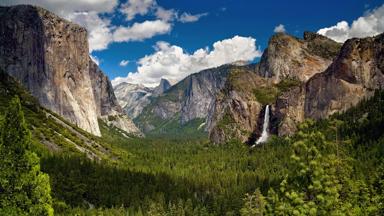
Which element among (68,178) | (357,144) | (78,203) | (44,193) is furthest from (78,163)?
(44,193)

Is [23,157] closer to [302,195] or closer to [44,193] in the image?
[44,193]

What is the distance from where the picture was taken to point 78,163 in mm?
Result: 164125

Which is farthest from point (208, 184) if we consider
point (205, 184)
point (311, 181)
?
point (311, 181)

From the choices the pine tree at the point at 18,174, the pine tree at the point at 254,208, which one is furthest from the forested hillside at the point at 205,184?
the pine tree at the point at 18,174

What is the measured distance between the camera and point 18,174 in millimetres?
29703

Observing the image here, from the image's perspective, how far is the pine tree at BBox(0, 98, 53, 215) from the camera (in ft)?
96.7

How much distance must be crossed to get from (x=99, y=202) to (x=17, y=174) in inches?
4593

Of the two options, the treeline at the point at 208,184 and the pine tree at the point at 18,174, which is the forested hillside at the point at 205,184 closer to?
the treeline at the point at 208,184

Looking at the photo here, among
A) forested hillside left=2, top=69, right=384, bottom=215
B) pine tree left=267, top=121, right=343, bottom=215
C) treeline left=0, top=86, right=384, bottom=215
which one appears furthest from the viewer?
forested hillside left=2, top=69, right=384, bottom=215

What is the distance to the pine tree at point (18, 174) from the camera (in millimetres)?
29469

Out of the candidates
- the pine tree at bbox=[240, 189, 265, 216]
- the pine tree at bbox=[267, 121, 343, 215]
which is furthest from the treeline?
the pine tree at bbox=[240, 189, 265, 216]

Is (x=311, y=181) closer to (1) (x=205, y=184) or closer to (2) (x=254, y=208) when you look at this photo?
(2) (x=254, y=208)

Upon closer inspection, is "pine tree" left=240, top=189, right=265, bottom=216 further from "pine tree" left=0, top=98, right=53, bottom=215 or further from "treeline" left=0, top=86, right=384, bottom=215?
"pine tree" left=0, top=98, right=53, bottom=215

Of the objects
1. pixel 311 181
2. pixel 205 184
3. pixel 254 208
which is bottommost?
pixel 254 208
